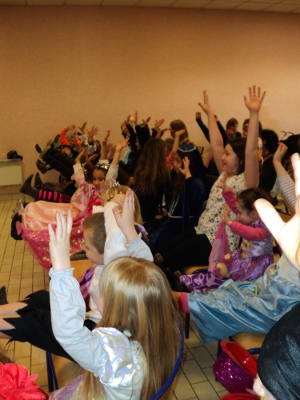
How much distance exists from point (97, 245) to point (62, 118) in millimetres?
5034

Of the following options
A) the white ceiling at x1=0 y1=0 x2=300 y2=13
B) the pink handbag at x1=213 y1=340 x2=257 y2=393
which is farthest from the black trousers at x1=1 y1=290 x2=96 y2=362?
the white ceiling at x1=0 y1=0 x2=300 y2=13

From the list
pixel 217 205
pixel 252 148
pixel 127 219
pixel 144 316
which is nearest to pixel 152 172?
pixel 217 205

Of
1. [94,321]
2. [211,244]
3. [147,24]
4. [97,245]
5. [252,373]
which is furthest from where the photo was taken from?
[147,24]

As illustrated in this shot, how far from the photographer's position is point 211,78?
7270 mm

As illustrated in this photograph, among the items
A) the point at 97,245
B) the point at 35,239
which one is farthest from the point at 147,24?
the point at 97,245

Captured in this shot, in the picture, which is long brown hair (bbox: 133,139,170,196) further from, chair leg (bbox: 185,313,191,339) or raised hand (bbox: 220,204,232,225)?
chair leg (bbox: 185,313,191,339)

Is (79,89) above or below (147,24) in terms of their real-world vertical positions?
below

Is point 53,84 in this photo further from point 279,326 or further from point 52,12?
point 279,326

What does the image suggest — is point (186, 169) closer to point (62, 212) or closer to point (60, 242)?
point (62, 212)

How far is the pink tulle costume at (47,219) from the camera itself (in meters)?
3.00

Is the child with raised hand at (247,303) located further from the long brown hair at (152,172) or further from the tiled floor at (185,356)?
the long brown hair at (152,172)

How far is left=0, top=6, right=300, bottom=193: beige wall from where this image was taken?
20.8 ft

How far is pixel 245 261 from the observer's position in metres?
2.31

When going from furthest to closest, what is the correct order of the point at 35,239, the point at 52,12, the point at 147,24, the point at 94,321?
the point at 147,24, the point at 52,12, the point at 35,239, the point at 94,321
